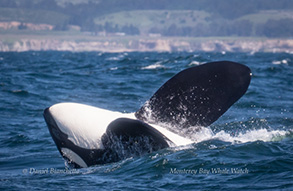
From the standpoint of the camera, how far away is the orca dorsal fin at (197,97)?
26.3 feet

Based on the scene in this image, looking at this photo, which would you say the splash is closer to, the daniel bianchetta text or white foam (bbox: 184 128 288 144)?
white foam (bbox: 184 128 288 144)

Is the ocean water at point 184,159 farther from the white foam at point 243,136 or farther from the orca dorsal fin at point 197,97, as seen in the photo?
the orca dorsal fin at point 197,97

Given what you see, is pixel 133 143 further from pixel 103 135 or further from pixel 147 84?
pixel 147 84

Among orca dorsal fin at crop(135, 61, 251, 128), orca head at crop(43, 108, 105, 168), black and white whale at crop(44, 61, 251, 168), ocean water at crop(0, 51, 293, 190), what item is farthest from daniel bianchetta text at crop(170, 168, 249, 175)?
orca head at crop(43, 108, 105, 168)

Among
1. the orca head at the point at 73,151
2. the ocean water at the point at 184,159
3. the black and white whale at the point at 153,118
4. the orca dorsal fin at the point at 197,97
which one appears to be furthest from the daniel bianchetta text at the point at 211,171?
the orca head at the point at 73,151

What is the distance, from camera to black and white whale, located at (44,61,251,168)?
7438 mm

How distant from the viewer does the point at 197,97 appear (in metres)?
8.16

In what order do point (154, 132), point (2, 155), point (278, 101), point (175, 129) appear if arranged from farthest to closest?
point (278, 101)
point (2, 155)
point (175, 129)
point (154, 132)

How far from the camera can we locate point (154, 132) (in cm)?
706

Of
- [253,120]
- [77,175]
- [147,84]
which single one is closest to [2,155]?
[77,175]

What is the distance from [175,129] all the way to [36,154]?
3.61m

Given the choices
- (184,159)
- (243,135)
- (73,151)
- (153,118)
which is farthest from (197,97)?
(73,151)

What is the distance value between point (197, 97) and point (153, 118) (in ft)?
2.82

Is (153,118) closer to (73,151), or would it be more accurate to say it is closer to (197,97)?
(197,97)
